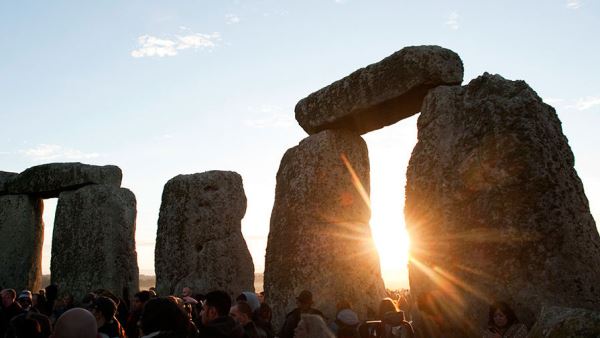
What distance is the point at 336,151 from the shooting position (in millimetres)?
7457

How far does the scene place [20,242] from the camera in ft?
40.9

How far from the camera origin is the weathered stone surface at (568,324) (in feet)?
9.92

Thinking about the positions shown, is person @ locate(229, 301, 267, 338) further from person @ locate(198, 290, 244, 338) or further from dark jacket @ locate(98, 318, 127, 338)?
dark jacket @ locate(98, 318, 127, 338)

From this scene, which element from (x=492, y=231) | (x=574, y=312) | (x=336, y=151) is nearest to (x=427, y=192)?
(x=492, y=231)

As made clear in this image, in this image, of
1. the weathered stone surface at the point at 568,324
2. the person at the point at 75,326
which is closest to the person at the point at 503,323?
the weathered stone surface at the point at 568,324

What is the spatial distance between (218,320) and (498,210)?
2996mm

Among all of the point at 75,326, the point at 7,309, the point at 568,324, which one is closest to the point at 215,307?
the point at 75,326

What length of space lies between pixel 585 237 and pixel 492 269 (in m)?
0.83

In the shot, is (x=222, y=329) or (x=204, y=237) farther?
(x=204, y=237)

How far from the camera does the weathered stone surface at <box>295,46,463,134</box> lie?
20.2 feet

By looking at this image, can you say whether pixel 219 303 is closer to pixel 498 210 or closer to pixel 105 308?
pixel 105 308

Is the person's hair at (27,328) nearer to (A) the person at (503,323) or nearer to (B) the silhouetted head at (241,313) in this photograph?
(B) the silhouetted head at (241,313)

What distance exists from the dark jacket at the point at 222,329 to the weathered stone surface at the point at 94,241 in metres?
8.45

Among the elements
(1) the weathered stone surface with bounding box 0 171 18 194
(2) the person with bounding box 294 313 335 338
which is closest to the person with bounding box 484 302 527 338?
(2) the person with bounding box 294 313 335 338
